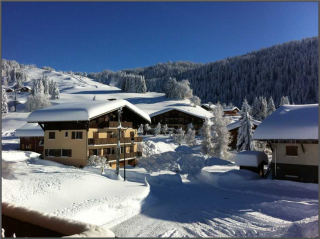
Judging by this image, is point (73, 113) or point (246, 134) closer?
point (73, 113)

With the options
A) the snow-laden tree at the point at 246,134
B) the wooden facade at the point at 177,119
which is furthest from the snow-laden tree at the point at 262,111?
the snow-laden tree at the point at 246,134

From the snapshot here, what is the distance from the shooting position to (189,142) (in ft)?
173

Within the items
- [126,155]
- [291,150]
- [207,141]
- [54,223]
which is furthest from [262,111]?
[54,223]

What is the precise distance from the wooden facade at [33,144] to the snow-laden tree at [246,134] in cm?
3444

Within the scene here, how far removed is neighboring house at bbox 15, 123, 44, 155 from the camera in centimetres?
3754

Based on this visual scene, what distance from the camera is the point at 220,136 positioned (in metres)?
40.4

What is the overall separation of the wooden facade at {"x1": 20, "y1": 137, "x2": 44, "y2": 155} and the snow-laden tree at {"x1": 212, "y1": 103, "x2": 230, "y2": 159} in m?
29.1

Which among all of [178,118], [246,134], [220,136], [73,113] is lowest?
[220,136]

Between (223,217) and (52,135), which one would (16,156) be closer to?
(52,135)

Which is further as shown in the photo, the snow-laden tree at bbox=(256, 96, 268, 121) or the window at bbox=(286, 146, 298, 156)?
the snow-laden tree at bbox=(256, 96, 268, 121)

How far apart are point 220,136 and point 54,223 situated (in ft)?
126

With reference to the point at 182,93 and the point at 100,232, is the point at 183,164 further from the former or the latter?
the point at 182,93

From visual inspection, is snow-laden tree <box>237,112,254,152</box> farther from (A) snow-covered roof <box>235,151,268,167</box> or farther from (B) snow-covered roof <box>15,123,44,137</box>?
(B) snow-covered roof <box>15,123,44,137</box>

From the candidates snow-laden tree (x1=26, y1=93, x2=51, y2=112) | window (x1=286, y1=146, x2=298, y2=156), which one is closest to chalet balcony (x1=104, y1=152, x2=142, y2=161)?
window (x1=286, y1=146, x2=298, y2=156)
